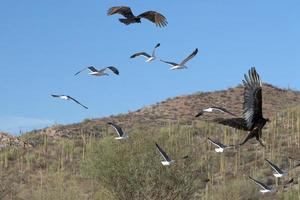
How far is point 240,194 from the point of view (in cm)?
2891

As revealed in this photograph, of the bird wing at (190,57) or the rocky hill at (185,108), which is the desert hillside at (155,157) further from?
the bird wing at (190,57)

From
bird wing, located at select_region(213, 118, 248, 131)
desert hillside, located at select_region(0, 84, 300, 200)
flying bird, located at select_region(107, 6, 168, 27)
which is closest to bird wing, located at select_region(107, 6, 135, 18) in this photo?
flying bird, located at select_region(107, 6, 168, 27)

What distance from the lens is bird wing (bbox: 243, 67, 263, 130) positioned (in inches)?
473

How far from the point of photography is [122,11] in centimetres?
1434

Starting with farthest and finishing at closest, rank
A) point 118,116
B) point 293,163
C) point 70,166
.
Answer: point 118,116
point 70,166
point 293,163

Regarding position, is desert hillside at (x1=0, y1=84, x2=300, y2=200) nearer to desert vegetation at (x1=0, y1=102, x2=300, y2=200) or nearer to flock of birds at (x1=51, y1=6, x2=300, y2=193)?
desert vegetation at (x1=0, y1=102, x2=300, y2=200)

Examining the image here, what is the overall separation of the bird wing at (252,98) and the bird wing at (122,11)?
3.25m

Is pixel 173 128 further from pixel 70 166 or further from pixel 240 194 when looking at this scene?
pixel 240 194

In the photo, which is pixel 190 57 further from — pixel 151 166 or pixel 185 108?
pixel 185 108

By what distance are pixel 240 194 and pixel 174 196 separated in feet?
11.5

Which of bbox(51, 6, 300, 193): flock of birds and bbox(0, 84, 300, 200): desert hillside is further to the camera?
bbox(0, 84, 300, 200): desert hillside

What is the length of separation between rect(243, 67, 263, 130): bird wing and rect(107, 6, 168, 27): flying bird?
118 inches

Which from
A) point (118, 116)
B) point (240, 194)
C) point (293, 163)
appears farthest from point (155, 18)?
point (118, 116)

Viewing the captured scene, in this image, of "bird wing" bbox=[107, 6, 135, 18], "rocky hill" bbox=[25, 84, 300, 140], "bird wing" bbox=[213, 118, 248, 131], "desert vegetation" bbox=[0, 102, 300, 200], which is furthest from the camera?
"rocky hill" bbox=[25, 84, 300, 140]
